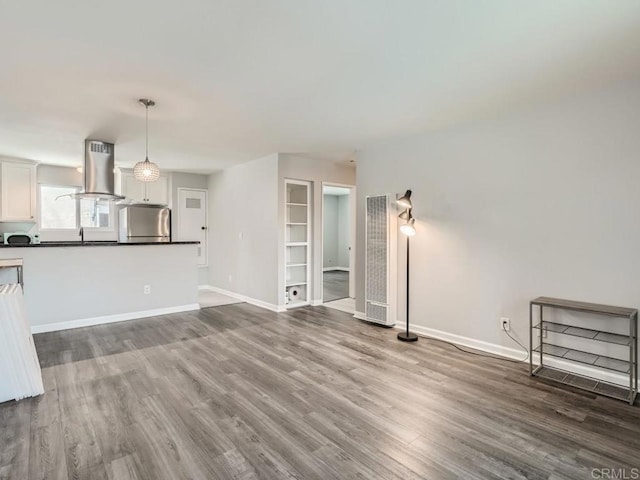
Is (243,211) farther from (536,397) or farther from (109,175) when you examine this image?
(536,397)

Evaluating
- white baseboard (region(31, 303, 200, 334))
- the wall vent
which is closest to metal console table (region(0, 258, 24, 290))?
white baseboard (region(31, 303, 200, 334))

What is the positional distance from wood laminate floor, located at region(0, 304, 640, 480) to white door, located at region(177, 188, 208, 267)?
11.8ft

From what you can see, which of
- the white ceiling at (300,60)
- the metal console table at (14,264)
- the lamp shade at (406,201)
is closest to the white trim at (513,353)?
the lamp shade at (406,201)

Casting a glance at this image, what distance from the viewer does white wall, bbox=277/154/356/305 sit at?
17.3 feet

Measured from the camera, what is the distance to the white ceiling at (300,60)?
184 cm

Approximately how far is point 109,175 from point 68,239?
2.46 metres

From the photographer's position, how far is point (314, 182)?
5660 millimetres

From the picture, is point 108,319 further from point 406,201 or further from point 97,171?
point 406,201

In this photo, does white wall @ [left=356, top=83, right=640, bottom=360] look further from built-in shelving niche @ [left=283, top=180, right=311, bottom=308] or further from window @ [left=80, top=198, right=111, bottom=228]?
window @ [left=80, top=198, right=111, bottom=228]

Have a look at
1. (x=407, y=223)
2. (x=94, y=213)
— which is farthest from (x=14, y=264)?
(x=407, y=223)

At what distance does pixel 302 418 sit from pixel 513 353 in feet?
7.53

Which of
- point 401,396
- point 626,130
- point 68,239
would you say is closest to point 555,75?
point 626,130

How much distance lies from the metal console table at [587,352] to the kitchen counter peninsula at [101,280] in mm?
4610

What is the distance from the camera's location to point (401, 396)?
258cm
